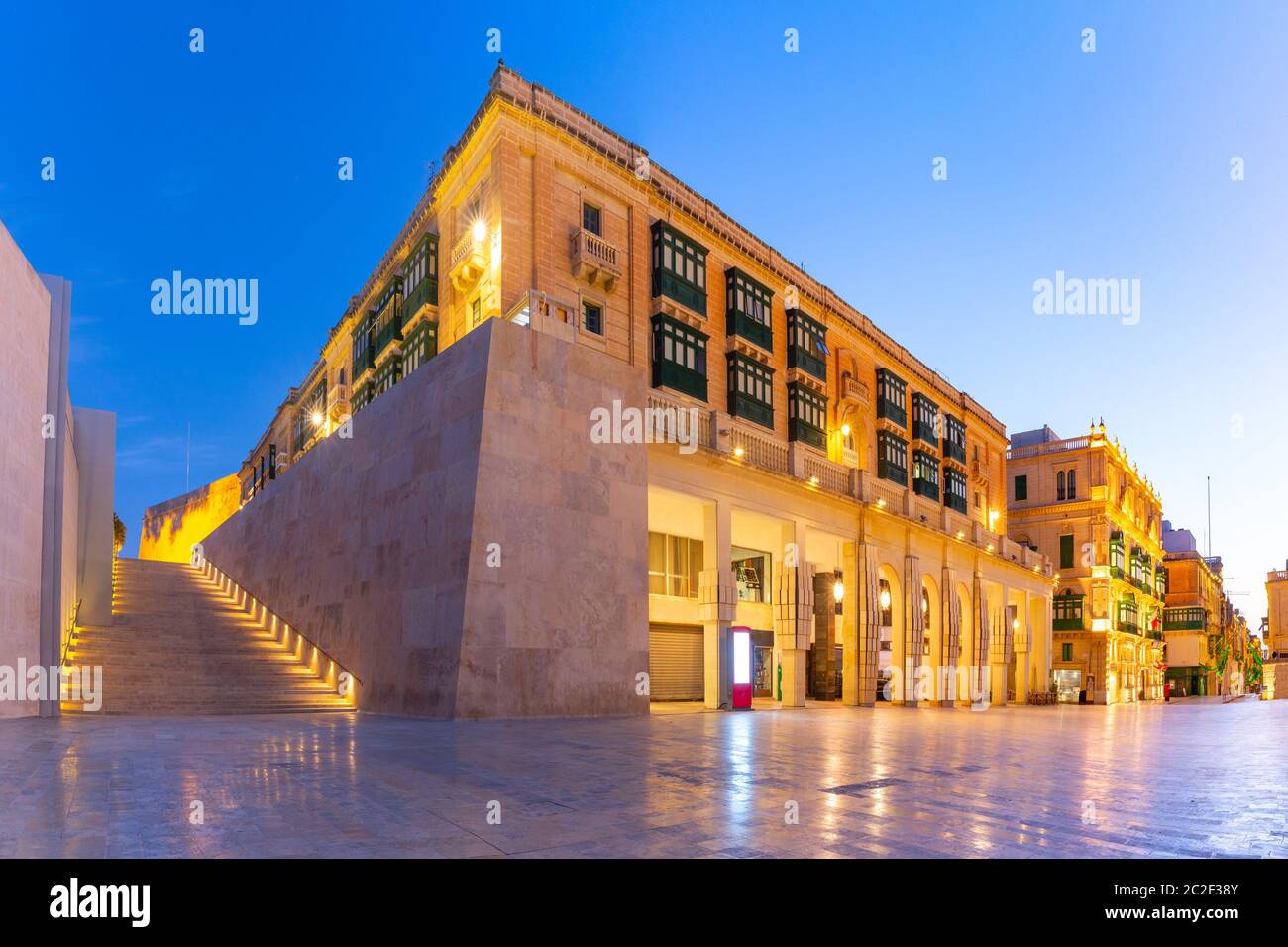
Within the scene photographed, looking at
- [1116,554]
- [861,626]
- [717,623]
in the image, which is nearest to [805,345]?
[861,626]

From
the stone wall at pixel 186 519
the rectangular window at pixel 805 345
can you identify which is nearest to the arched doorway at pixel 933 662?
the rectangular window at pixel 805 345

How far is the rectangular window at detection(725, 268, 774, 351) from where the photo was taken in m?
33.4

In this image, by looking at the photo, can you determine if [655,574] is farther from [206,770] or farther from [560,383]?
[206,770]

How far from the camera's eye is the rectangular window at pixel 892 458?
42875 mm

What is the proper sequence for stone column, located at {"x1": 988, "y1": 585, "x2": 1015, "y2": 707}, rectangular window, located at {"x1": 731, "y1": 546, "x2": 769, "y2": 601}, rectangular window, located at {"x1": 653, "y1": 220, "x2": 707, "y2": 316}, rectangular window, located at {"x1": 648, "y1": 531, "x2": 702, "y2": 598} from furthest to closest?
stone column, located at {"x1": 988, "y1": 585, "x2": 1015, "y2": 707}
rectangular window, located at {"x1": 731, "y1": 546, "x2": 769, "y2": 601}
rectangular window, located at {"x1": 648, "y1": 531, "x2": 702, "y2": 598}
rectangular window, located at {"x1": 653, "y1": 220, "x2": 707, "y2": 316}

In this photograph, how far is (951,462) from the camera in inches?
2021

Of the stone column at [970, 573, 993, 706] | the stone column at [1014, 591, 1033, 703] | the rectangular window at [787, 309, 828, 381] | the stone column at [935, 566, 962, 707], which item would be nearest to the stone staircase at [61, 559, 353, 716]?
the rectangular window at [787, 309, 828, 381]

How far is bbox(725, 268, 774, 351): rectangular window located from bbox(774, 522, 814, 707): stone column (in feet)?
30.4

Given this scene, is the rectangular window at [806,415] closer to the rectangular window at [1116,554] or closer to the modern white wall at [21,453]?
the modern white wall at [21,453]

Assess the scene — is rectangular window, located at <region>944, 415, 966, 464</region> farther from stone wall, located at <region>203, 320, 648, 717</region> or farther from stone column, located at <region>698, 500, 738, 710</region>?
stone wall, located at <region>203, 320, 648, 717</region>

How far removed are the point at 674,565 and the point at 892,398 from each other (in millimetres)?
17185

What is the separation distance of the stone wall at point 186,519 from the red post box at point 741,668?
46.7 metres

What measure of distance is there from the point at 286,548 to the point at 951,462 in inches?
1510
